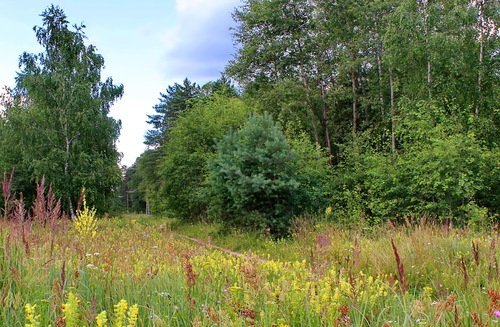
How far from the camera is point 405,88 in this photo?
1900cm

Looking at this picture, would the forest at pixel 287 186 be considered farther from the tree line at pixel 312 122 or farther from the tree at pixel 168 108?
the tree at pixel 168 108

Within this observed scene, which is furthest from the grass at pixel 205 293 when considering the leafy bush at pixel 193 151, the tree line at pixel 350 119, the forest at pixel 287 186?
the leafy bush at pixel 193 151

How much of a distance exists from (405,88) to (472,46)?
3.09 m

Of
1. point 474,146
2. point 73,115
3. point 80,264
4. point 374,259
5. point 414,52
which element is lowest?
point 374,259

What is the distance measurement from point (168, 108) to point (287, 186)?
→ 3929cm

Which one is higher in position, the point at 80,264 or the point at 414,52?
the point at 414,52

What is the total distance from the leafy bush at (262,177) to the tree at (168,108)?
28.0 meters

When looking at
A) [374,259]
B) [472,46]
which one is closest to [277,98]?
[472,46]

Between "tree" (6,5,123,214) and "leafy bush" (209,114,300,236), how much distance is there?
9746 mm

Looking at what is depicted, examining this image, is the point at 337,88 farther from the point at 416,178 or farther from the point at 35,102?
the point at 35,102

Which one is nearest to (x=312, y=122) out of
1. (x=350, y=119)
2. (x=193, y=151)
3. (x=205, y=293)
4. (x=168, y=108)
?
(x=350, y=119)

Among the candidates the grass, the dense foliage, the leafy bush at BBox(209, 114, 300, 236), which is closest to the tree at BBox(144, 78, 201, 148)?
the dense foliage

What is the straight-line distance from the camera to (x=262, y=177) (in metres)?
13.0

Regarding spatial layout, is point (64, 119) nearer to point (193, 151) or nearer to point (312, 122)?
point (193, 151)
